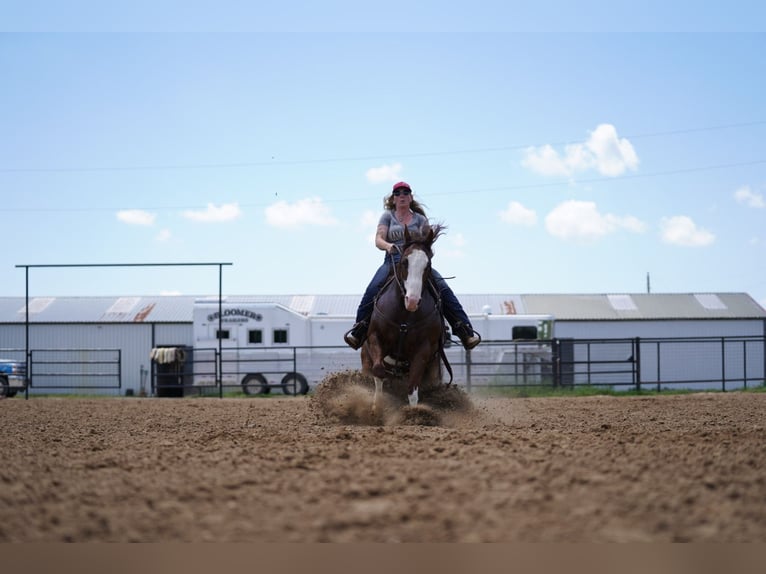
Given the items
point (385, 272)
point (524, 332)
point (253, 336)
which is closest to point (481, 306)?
point (524, 332)

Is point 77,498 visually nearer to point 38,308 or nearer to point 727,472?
point 727,472

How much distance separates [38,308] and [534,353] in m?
24.3

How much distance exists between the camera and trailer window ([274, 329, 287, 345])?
2434cm

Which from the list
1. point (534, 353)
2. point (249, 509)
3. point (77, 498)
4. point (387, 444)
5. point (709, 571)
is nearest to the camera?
point (709, 571)

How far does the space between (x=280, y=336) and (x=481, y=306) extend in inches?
505

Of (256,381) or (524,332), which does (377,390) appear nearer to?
(256,381)

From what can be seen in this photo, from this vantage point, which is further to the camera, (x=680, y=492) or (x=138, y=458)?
(x=138, y=458)

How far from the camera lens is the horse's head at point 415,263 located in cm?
741

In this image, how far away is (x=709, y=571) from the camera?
2.33m

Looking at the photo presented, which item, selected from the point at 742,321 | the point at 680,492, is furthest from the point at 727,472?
the point at 742,321

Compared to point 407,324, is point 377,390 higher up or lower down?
lower down

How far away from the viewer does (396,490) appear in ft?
10.7

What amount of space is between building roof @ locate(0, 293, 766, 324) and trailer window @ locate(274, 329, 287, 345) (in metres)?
8.49

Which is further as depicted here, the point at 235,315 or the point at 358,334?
the point at 235,315
